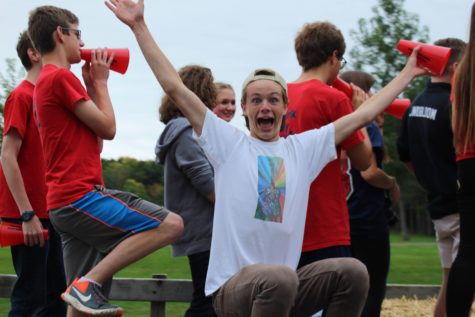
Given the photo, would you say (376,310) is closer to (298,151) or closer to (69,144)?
(298,151)

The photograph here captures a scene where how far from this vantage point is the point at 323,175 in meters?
3.25

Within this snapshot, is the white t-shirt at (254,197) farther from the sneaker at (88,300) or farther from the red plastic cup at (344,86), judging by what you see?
the red plastic cup at (344,86)

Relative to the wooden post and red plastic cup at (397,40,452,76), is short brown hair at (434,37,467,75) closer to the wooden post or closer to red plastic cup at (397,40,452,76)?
red plastic cup at (397,40,452,76)

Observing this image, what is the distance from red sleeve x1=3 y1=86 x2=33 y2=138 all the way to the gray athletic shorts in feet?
3.25

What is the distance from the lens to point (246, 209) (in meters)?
2.83

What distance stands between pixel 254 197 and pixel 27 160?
6.07 ft

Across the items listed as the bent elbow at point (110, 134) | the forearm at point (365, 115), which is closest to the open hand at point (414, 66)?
the forearm at point (365, 115)

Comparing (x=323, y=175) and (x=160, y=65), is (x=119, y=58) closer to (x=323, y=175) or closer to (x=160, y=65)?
(x=160, y=65)

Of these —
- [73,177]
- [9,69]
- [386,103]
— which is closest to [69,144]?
[73,177]

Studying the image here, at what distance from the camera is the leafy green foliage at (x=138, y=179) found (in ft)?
18.3

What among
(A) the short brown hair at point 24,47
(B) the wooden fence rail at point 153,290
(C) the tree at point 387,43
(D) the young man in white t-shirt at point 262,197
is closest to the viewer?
(D) the young man in white t-shirt at point 262,197

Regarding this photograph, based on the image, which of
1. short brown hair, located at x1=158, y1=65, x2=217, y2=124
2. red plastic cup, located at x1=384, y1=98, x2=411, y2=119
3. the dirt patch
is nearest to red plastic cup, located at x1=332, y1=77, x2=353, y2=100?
short brown hair, located at x1=158, y1=65, x2=217, y2=124

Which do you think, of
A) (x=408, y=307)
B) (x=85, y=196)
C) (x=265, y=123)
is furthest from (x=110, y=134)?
(x=408, y=307)

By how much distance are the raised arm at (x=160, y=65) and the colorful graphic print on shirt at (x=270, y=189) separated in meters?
0.40
